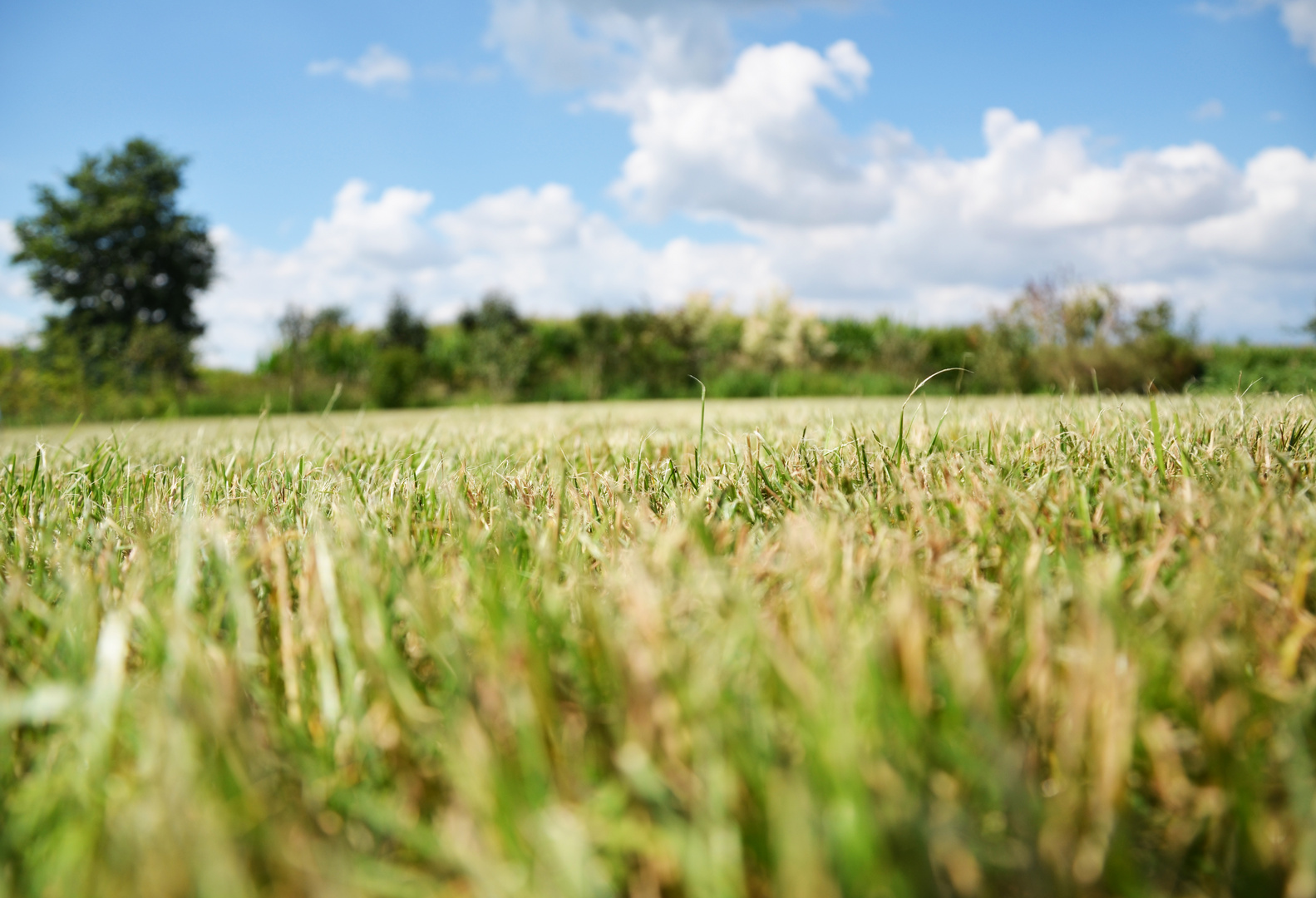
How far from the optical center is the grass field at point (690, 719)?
555 millimetres

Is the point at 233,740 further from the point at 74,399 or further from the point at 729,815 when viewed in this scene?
the point at 74,399

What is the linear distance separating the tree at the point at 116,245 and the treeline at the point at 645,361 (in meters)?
10.8

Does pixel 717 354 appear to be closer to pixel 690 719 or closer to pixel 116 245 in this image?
pixel 690 719

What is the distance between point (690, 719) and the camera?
24.4 inches

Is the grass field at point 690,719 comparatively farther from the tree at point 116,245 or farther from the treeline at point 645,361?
the tree at point 116,245

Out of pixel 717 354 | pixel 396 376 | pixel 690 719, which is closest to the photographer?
pixel 690 719

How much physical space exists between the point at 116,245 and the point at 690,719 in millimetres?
42426

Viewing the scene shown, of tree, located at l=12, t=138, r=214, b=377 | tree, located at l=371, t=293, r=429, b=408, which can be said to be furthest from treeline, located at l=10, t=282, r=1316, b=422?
tree, located at l=12, t=138, r=214, b=377

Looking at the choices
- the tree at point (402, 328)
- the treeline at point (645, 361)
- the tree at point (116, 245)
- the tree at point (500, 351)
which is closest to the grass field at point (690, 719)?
the treeline at point (645, 361)

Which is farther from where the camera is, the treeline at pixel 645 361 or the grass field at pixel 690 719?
the treeline at pixel 645 361

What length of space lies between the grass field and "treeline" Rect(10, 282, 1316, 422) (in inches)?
491

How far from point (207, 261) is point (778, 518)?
4271 centimetres

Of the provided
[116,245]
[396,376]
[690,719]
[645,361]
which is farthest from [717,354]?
[116,245]

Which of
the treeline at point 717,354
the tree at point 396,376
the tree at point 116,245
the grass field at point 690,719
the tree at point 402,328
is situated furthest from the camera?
the tree at point 116,245
